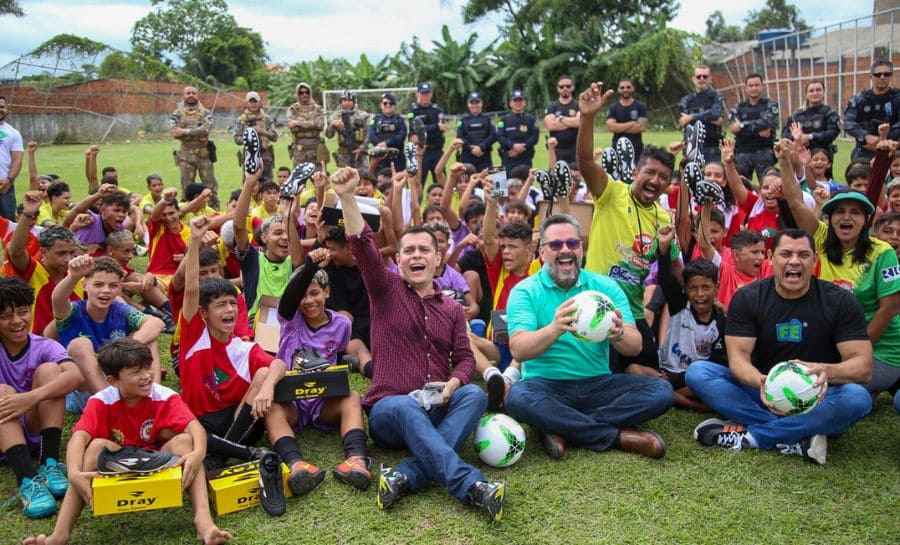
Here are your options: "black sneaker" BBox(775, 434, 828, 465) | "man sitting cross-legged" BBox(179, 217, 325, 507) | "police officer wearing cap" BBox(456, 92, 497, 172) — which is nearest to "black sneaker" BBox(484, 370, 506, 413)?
"man sitting cross-legged" BBox(179, 217, 325, 507)

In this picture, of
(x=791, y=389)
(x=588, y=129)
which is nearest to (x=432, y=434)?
(x=791, y=389)

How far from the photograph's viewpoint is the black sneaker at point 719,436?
196 inches

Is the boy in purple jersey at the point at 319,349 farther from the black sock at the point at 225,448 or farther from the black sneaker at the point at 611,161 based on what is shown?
the black sneaker at the point at 611,161

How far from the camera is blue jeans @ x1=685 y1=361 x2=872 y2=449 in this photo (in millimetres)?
4699

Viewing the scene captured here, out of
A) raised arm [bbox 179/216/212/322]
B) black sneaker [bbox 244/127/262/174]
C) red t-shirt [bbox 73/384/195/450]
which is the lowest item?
red t-shirt [bbox 73/384/195/450]

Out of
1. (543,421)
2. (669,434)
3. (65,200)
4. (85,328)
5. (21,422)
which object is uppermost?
(65,200)

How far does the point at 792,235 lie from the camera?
4.90 metres

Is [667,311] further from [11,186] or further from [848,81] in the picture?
[848,81]

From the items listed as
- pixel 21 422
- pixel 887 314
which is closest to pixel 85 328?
pixel 21 422

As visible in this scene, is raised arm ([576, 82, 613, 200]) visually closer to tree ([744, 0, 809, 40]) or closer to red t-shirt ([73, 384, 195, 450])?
red t-shirt ([73, 384, 195, 450])

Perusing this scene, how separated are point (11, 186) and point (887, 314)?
427 inches

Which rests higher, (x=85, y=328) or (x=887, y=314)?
(x=85, y=328)

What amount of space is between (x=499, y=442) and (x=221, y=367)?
6.10 ft

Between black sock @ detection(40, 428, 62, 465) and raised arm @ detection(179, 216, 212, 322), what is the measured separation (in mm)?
1034
